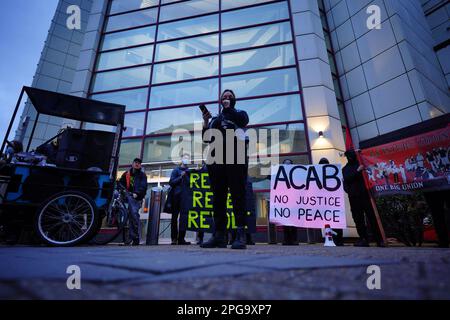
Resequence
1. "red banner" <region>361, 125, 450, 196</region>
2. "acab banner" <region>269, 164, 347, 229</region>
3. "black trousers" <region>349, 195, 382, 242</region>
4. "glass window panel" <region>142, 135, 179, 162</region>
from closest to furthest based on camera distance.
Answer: "red banner" <region>361, 125, 450, 196</region>, "black trousers" <region>349, 195, 382, 242</region>, "acab banner" <region>269, 164, 347, 229</region>, "glass window panel" <region>142, 135, 179, 162</region>

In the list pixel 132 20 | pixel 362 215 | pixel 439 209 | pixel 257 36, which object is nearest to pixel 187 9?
pixel 132 20

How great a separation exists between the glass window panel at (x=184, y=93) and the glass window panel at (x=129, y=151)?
168 cm

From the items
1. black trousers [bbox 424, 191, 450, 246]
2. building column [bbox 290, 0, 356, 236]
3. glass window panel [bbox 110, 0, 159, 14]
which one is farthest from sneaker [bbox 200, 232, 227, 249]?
glass window panel [bbox 110, 0, 159, 14]

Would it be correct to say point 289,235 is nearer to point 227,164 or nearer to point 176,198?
point 176,198

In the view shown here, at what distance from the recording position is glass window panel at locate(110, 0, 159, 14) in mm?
11727

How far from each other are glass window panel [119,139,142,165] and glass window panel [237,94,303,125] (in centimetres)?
412

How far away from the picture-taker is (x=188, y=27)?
10.8 m

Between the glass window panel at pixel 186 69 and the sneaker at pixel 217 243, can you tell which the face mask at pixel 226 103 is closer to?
the sneaker at pixel 217 243

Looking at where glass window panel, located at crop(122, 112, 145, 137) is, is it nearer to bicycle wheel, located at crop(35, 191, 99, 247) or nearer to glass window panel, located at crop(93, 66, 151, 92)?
glass window panel, located at crop(93, 66, 151, 92)

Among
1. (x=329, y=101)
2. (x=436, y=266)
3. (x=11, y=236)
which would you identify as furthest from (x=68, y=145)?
(x=329, y=101)

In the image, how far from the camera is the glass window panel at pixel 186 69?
9.84 meters

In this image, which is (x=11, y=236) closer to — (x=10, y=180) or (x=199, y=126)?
(x=10, y=180)

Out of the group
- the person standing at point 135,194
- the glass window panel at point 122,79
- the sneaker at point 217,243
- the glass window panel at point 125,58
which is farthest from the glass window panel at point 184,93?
the sneaker at point 217,243

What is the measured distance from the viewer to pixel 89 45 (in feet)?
36.1
